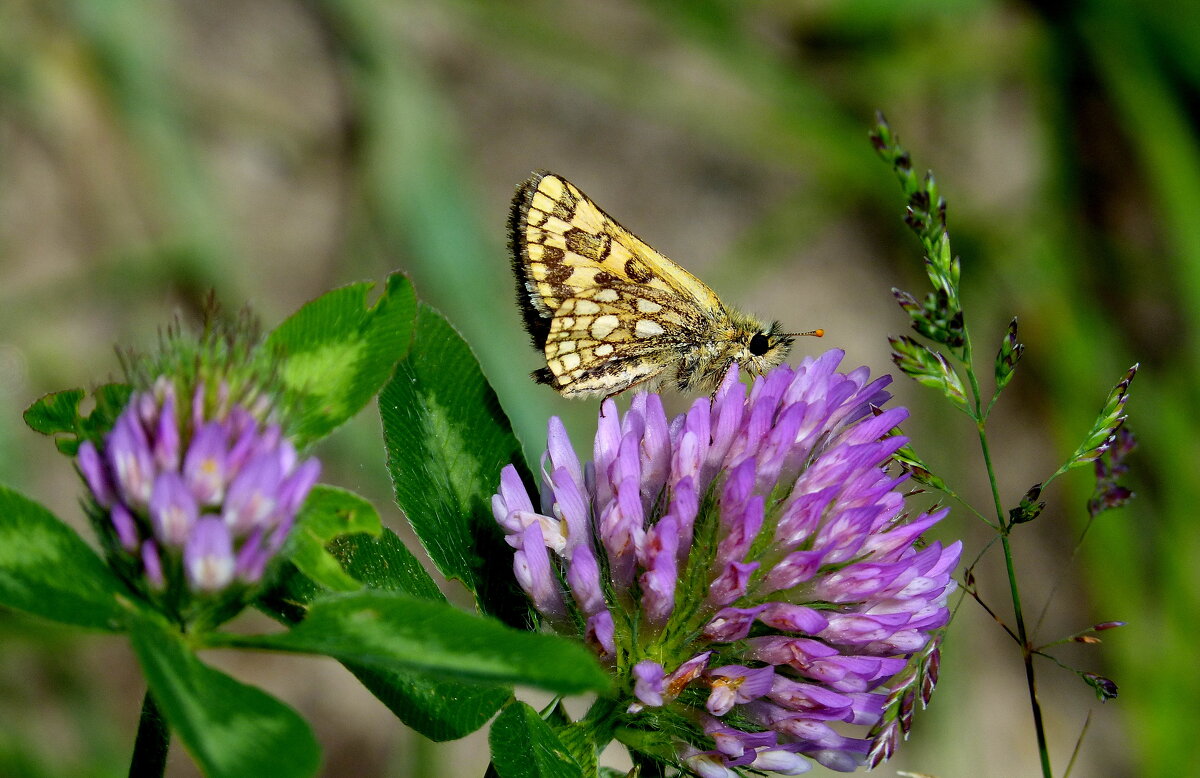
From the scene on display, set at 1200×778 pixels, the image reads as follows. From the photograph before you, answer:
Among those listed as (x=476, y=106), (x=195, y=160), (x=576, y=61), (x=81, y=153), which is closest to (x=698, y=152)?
(x=576, y=61)

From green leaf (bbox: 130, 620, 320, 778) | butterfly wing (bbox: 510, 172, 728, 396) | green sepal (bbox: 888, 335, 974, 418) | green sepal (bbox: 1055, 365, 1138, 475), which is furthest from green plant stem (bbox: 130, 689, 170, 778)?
green sepal (bbox: 1055, 365, 1138, 475)

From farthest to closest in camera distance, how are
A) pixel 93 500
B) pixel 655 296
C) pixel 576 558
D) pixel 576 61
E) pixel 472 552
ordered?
pixel 576 61 < pixel 655 296 < pixel 472 552 < pixel 576 558 < pixel 93 500

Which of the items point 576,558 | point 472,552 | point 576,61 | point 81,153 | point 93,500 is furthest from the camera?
point 576,61

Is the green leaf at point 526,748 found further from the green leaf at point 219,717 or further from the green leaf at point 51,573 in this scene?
the green leaf at point 51,573

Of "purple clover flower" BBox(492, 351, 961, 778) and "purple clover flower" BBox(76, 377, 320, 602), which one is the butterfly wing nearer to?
"purple clover flower" BBox(492, 351, 961, 778)

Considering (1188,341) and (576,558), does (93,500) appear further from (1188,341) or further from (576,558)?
(1188,341)
